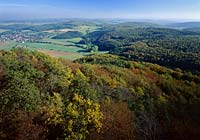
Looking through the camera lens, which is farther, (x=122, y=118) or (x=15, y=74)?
(x=15, y=74)

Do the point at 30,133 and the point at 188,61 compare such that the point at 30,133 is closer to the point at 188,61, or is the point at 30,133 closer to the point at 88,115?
the point at 88,115

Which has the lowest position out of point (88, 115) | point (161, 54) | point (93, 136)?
point (161, 54)

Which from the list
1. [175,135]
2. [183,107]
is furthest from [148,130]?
[183,107]

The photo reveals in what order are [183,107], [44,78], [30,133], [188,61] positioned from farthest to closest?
1. [188,61]
2. [183,107]
3. [44,78]
4. [30,133]

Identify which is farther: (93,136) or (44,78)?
(44,78)

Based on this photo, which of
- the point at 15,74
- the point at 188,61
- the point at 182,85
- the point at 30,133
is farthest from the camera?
the point at 188,61

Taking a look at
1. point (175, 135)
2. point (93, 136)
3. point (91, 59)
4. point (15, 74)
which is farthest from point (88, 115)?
point (91, 59)

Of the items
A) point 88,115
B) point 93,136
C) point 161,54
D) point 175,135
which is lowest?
point 161,54

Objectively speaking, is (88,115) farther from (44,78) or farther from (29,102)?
(44,78)

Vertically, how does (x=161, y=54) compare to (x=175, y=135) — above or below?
below
